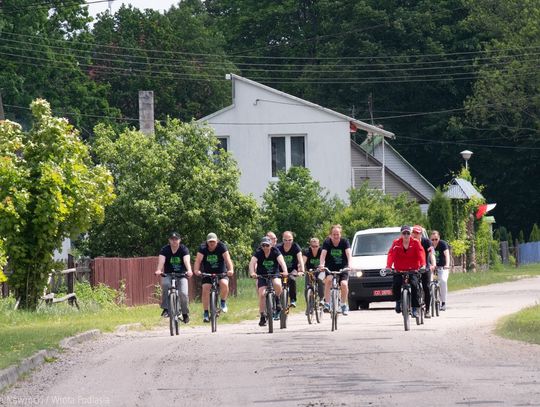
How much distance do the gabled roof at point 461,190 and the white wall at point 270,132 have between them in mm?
4911

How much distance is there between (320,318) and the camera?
28.6m

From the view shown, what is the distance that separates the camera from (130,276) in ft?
124

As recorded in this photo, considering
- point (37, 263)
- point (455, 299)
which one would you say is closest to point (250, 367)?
point (37, 263)

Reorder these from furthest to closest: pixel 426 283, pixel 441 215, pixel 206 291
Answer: pixel 441 215 → pixel 426 283 → pixel 206 291

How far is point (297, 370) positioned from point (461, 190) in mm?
48963

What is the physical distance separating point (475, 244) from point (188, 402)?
55418mm

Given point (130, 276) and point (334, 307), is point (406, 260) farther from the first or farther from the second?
point (130, 276)

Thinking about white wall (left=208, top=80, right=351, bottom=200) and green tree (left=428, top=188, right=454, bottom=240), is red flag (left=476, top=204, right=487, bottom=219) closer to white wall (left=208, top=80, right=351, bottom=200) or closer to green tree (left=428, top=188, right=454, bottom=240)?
green tree (left=428, top=188, right=454, bottom=240)

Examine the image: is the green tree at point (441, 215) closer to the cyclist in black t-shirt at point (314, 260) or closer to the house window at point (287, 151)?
the house window at point (287, 151)

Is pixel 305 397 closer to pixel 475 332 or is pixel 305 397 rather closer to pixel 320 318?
pixel 475 332

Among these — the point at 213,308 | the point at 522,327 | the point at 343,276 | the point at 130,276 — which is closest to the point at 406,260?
the point at 343,276

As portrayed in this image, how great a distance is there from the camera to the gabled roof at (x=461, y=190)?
64.0 m

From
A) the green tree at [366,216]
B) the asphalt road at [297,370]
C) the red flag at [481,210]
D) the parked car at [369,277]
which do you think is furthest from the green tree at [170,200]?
the red flag at [481,210]

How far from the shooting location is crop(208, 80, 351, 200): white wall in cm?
6514
